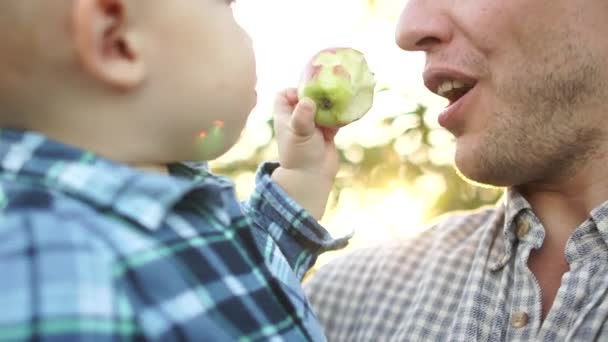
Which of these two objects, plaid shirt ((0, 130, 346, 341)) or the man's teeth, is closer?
plaid shirt ((0, 130, 346, 341))

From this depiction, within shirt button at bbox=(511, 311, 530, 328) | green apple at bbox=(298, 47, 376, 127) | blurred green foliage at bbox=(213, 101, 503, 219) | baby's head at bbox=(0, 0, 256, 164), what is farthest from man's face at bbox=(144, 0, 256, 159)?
blurred green foliage at bbox=(213, 101, 503, 219)

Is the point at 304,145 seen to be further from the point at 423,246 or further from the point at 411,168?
the point at 411,168

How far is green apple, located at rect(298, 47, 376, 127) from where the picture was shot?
5.51 ft

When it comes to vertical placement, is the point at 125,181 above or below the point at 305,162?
above

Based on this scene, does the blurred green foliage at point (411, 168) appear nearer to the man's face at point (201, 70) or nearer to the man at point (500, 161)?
the man at point (500, 161)

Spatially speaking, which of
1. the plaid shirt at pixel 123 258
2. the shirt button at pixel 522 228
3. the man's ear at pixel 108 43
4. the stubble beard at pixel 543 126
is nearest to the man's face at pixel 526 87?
the stubble beard at pixel 543 126

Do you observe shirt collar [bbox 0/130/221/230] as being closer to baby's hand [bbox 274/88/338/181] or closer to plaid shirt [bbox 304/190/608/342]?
baby's hand [bbox 274/88/338/181]

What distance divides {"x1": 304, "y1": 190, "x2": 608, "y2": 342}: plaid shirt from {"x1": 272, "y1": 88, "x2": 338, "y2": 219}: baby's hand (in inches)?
19.9

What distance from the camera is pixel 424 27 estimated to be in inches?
86.9

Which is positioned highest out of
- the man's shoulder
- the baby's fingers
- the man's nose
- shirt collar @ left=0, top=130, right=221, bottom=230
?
the man's nose

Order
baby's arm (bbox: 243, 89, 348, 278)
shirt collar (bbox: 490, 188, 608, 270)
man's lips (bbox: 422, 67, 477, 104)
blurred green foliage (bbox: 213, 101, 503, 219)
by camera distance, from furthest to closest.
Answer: blurred green foliage (bbox: 213, 101, 503, 219) < man's lips (bbox: 422, 67, 477, 104) < shirt collar (bbox: 490, 188, 608, 270) < baby's arm (bbox: 243, 89, 348, 278)

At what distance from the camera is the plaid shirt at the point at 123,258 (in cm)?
87

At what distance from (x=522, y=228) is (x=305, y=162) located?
73 centimetres

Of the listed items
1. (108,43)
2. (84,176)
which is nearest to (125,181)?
(84,176)
